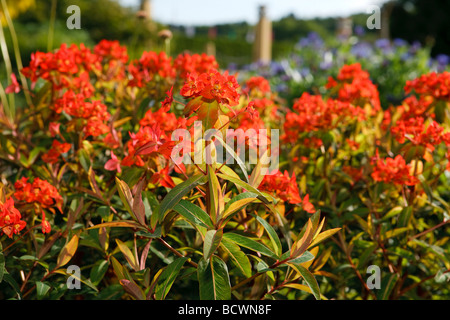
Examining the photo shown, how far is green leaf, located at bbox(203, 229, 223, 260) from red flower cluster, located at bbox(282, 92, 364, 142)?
0.97m

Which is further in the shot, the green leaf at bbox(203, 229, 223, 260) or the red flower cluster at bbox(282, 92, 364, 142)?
the red flower cluster at bbox(282, 92, 364, 142)

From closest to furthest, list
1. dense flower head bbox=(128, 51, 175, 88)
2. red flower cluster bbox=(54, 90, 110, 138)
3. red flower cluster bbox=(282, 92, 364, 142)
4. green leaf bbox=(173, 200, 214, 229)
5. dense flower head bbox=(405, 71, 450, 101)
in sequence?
green leaf bbox=(173, 200, 214, 229) → red flower cluster bbox=(54, 90, 110, 138) → red flower cluster bbox=(282, 92, 364, 142) → dense flower head bbox=(405, 71, 450, 101) → dense flower head bbox=(128, 51, 175, 88)

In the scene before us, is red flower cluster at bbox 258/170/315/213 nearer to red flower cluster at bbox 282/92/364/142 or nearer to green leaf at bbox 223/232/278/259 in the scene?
green leaf at bbox 223/232/278/259

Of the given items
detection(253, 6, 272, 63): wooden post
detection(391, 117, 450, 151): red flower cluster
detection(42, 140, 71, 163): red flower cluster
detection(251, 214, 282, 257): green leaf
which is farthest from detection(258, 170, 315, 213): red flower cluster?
detection(253, 6, 272, 63): wooden post

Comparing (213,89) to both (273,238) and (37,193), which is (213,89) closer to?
(273,238)

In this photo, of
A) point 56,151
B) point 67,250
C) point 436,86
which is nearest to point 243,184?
point 67,250

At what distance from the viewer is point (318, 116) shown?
204cm

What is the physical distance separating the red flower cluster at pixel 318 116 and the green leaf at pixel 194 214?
92 centimetres

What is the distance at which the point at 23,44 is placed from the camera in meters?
13.7

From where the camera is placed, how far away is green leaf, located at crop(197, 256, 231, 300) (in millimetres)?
1209

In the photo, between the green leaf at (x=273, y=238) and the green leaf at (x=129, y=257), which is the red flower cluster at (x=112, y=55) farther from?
the green leaf at (x=273, y=238)

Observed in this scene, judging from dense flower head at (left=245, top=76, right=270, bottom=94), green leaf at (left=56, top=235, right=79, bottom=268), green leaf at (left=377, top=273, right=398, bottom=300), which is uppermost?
dense flower head at (left=245, top=76, right=270, bottom=94)

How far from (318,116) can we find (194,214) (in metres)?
0.99
